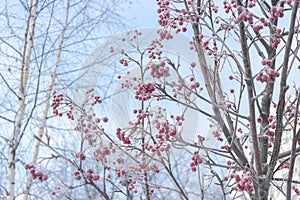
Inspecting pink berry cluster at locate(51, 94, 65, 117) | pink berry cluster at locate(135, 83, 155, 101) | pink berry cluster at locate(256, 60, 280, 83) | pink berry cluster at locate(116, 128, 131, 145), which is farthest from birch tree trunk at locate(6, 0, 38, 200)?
pink berry cluster at locate(256, 60, 280, 83)

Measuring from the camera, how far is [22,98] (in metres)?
1.80

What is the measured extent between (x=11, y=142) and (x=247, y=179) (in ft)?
4.16

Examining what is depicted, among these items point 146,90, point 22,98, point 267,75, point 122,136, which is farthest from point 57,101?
point 22,98

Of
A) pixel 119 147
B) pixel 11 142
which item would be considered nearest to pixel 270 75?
pixel 119 147

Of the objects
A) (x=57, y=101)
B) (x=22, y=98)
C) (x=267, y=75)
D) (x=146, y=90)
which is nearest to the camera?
(x=267, y=75)

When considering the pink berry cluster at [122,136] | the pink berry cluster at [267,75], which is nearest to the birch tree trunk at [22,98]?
the pink berry cluster at [122,136]

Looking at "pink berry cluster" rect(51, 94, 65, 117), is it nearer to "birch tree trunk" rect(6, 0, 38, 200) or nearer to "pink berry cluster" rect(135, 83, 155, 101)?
"pink berry cluster" rect(135, 83, 155, 101)

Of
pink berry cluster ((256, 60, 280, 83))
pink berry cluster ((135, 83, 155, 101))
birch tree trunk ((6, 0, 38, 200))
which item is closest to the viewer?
pink berry cluster ((256, 60, 280, 83))

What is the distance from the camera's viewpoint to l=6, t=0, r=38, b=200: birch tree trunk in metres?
1.66

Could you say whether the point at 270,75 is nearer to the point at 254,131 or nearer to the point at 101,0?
the point at 254,131

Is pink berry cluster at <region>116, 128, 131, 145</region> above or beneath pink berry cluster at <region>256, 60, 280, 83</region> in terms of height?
above

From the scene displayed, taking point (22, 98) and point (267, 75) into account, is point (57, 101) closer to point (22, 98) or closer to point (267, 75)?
point (267, 75)

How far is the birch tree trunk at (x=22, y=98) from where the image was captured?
166cm

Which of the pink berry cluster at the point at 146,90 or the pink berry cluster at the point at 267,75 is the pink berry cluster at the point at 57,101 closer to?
the pink berry cluster at the point at 146,90
